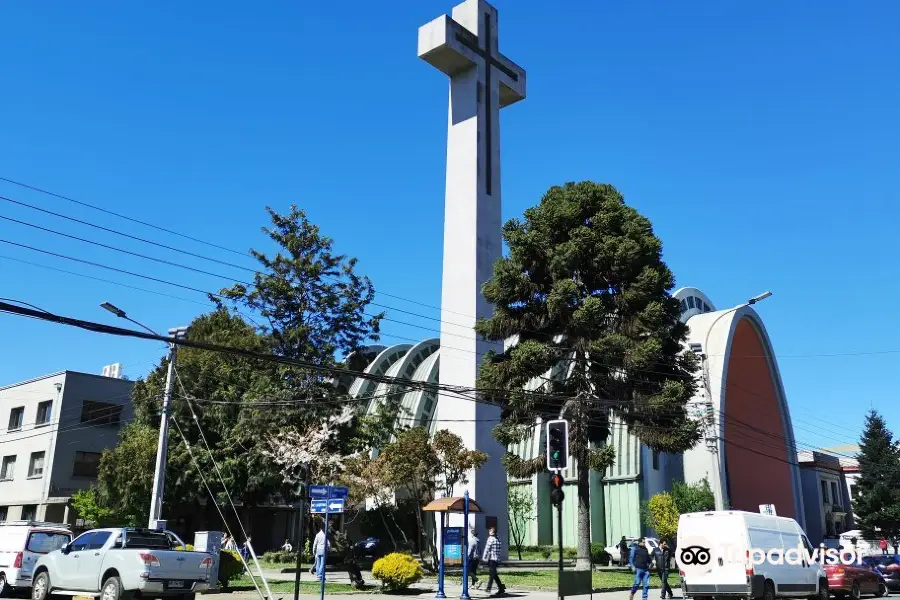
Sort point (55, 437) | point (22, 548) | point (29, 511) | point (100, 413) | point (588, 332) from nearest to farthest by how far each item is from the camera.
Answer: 1. point (22, 548)
2. point (588, 332)
3. point (55, 437)
4. point (29, 511)
5. point (100, 413)

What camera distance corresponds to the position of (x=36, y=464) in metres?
44.6

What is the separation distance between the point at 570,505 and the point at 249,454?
25.7 m

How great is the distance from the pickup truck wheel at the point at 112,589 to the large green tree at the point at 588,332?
15.4 m

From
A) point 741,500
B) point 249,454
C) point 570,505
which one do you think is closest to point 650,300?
point 249,454

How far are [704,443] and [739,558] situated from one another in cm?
3593

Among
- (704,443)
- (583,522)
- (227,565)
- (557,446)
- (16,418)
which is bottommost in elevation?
(227,565)

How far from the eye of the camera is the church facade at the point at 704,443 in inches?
1988

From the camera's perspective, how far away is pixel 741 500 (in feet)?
179

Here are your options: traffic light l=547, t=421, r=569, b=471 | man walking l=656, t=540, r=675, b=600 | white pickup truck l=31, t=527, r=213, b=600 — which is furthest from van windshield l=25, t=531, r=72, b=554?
man walking l=656, t=540, r=675, b=600

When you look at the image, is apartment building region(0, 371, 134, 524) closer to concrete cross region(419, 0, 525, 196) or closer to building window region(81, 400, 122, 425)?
building window region(81, 400, 122, 425)

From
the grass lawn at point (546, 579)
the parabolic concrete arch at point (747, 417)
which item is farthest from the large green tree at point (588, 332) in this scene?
the parabolic concrete arch at point (747, 417)

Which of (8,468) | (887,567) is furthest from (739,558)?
(8,468)

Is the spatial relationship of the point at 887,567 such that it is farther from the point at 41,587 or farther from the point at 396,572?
the point at 41,587
